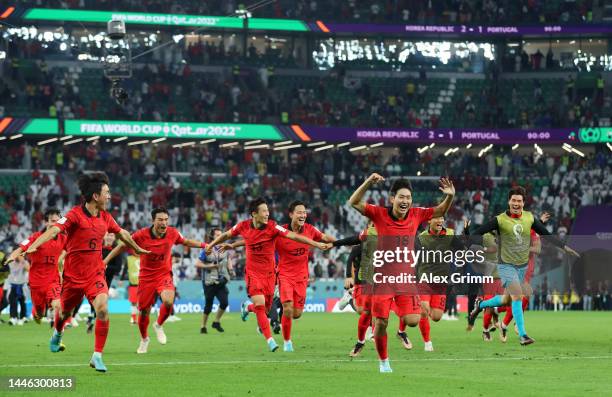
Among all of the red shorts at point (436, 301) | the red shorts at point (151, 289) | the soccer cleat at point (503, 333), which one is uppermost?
the red shorts at point (151, 289)

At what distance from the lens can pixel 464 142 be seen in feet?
219

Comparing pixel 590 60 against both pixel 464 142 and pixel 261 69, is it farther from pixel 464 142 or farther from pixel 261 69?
pixel 261 69

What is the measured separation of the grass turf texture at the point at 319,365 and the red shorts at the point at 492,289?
3.41 ft

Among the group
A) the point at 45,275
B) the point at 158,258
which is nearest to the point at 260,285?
the point at 158,258

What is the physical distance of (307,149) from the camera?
67875mm

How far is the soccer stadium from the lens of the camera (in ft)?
83.6

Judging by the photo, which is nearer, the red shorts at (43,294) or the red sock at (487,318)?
the red shorts at (43,294)

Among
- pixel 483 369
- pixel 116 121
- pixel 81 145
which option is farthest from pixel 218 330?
pixel 81 145

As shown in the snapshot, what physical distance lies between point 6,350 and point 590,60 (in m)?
57.4

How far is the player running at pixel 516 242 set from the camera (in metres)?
21.3

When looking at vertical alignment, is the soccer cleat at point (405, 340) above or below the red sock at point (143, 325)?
below

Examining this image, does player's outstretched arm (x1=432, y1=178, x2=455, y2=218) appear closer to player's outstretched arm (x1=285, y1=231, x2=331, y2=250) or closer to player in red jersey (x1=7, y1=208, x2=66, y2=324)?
player's outstretched arm (x1=285, y1=231, x2=331, y2=250)

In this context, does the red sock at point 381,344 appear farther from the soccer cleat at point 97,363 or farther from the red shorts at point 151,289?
the red shorts at point 151,289

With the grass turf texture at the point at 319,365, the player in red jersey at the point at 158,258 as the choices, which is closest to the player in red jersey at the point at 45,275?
the grass turf texture at the point at 319,365
